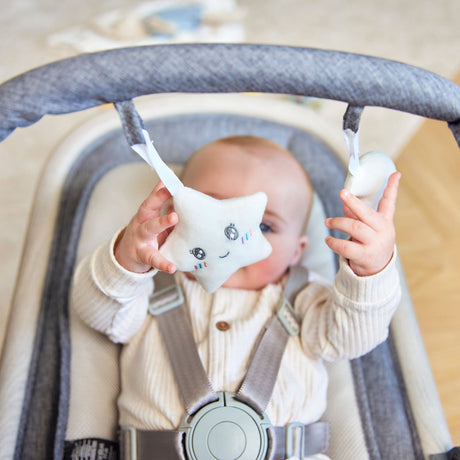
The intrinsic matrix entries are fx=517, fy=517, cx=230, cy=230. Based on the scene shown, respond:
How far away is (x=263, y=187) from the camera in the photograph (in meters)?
0.74

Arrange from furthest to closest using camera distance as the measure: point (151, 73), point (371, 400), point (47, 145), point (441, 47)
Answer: point (441, 47), point (47, 145), point (371, 400), point (151, 73)

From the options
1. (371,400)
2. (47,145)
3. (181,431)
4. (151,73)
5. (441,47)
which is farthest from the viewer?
(441,47)

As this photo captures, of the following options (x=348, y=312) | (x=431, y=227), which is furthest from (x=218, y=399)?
(x=431, y=227)

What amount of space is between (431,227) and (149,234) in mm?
851

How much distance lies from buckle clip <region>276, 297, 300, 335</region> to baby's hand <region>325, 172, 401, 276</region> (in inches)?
7.9

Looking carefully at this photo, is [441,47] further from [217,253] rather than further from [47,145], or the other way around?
[217,253]

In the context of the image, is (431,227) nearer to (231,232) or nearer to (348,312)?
(348,312)

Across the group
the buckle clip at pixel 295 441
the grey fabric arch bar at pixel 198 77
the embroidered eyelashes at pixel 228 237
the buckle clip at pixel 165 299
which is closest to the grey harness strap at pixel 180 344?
the buckle clip at pixel 165 299

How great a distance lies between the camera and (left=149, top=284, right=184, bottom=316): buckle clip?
2.35ft

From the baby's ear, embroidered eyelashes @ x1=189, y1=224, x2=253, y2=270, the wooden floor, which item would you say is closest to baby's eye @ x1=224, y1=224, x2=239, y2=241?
embroidered eyelashes @ x1=189, y1=224, x2=253, y2=270

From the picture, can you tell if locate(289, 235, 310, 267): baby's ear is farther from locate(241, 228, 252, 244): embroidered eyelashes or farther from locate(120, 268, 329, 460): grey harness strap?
locate(241, 228, 252, 244): embroidered eyelashes

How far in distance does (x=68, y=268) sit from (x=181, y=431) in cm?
31

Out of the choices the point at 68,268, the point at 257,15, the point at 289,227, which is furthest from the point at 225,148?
the point at 257,15

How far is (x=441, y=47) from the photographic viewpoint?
5.72 ft
